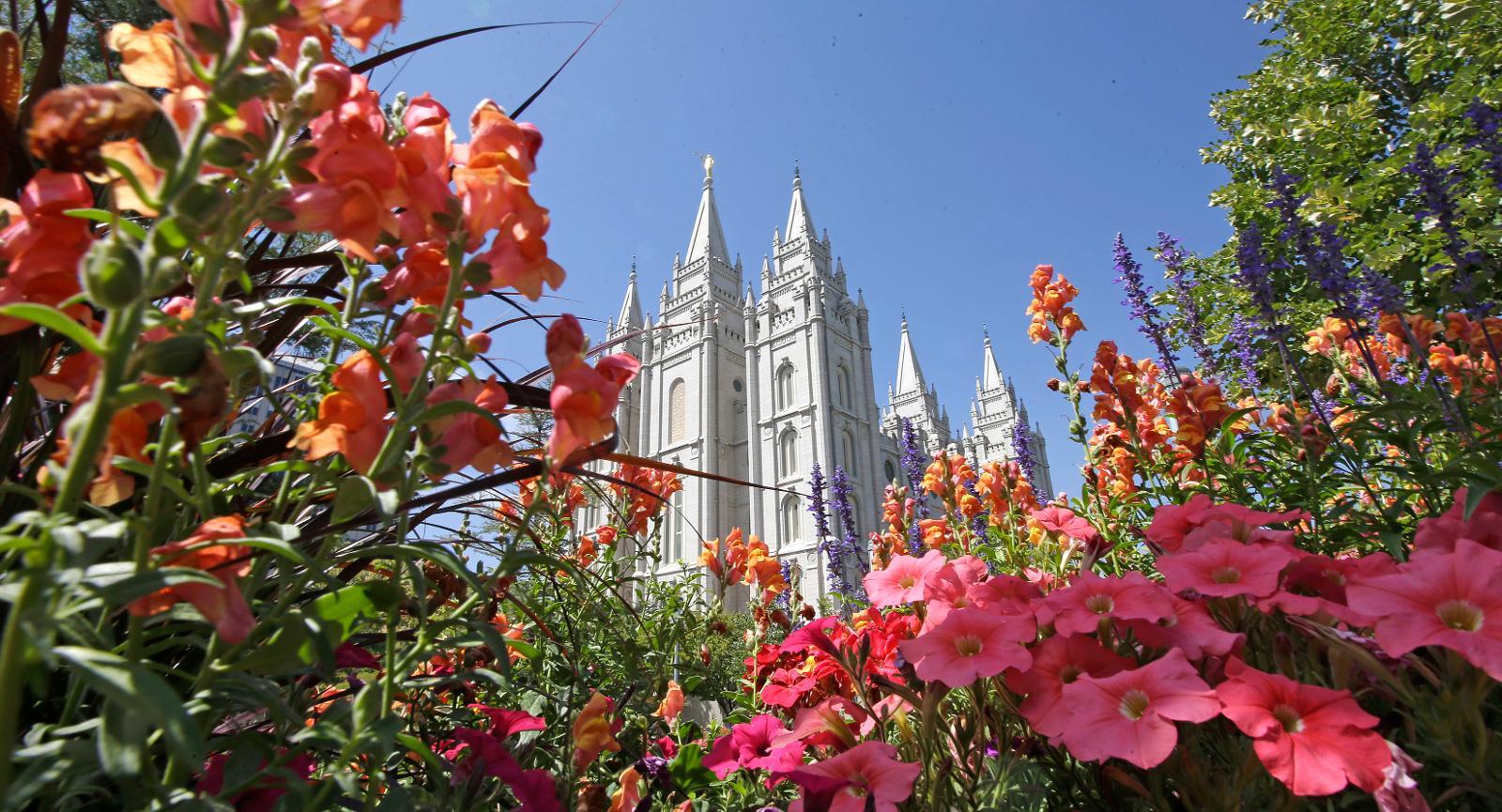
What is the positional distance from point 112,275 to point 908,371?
48.2 meters

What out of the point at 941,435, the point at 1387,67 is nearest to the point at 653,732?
the point at 1387,67

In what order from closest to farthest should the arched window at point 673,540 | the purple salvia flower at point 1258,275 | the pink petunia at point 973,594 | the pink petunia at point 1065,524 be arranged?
1. the pink petunia at point 973,594
2. the pink petunia at point 1065,524
3. the purple salvia flower at point 1258,275
4. the arched window at point 673,540

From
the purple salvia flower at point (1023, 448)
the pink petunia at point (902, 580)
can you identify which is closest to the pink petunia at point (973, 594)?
the pink petunia at point (902, 580)

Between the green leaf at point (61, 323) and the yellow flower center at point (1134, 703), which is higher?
the green leaf at point (61, 323)

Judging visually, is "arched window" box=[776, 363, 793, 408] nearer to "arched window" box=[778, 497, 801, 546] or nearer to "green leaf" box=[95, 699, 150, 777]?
"arched window" box=[778, 497, 801, 546]

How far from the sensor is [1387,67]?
7.92m

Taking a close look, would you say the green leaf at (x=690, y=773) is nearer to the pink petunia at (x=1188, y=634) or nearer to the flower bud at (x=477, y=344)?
the pink petunia at (x=1188, y=634)


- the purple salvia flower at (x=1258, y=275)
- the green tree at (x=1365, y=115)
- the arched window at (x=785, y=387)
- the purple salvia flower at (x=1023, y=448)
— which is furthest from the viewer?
the arched window at (x=785, y=387)

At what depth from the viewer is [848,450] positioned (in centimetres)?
3325

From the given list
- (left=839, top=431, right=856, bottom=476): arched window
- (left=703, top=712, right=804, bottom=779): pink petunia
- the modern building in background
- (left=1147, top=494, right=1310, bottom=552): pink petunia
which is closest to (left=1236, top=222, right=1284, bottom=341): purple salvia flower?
(left=1147, top=494, right=1310, bottom=552): pink petunia

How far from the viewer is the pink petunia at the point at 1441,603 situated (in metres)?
0.74

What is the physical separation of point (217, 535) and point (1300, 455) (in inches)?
98.2

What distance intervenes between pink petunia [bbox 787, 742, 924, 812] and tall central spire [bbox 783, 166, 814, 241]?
36.5m

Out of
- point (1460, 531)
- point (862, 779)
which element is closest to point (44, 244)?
point (862, 779)
